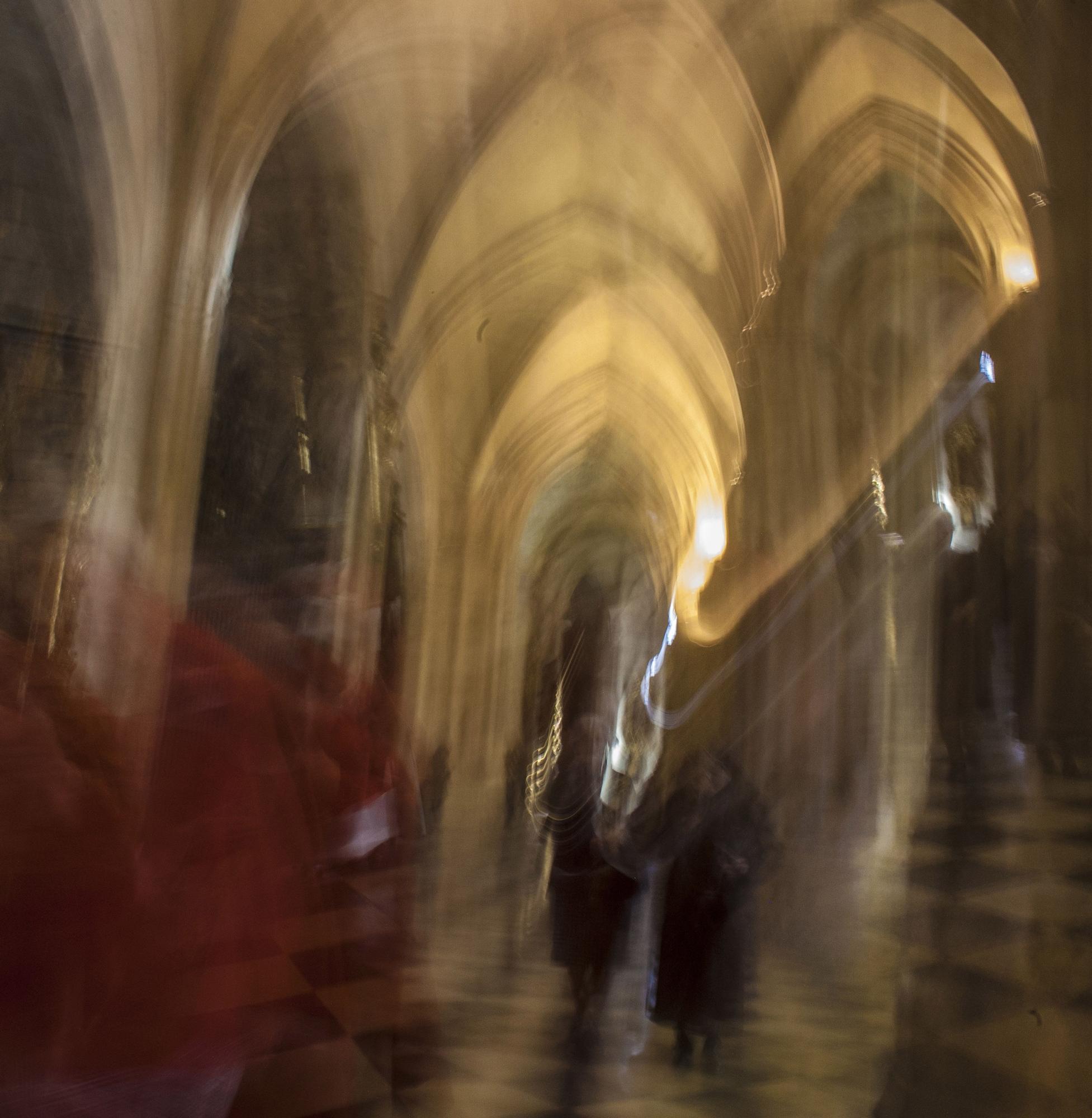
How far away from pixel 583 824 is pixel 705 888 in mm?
149

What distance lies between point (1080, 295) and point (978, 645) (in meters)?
0.44

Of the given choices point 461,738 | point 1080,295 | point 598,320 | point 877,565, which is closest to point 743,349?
point 598,320

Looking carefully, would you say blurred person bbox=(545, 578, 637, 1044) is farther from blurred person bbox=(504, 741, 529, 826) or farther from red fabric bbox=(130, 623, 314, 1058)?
red fabric bbox=(130, 623, 314, 1058)

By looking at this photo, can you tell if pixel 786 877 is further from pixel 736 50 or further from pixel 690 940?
pixel 736 50

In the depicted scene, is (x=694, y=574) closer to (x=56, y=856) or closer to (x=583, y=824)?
(x=583, y=824)

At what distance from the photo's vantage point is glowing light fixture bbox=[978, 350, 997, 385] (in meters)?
1.03

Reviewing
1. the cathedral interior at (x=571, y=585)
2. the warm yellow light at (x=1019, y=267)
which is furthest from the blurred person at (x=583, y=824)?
the warm yellow light at (x=1019, y=267)

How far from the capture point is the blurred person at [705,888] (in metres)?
0.92

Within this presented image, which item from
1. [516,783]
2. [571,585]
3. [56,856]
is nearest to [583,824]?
[516,783]

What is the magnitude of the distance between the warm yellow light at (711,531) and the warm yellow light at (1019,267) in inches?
17.8

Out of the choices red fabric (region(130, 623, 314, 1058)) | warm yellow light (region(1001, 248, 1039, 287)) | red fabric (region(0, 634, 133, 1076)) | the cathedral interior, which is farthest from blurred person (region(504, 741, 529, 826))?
warm yellow light (region(1001, 248, 1039, 287))

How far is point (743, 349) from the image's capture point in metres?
1.03

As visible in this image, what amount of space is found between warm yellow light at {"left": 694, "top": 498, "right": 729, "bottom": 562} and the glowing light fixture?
1.18 feet

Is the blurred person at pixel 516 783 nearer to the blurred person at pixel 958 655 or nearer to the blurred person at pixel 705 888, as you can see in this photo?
the blurred person at pixel 705 888
